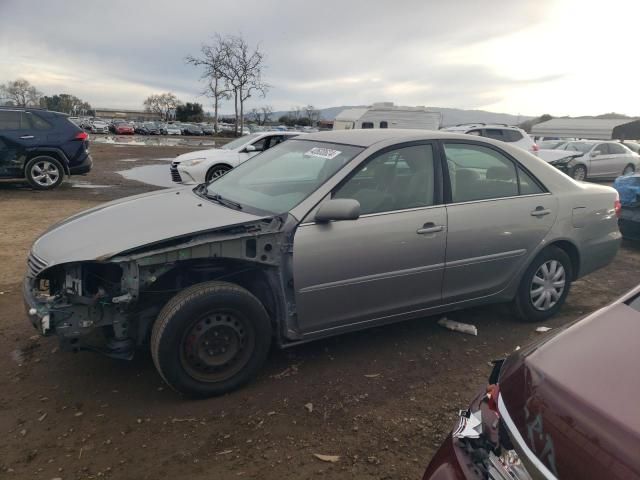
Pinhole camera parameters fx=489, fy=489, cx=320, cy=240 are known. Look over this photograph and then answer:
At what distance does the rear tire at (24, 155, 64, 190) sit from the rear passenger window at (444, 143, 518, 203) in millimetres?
9817

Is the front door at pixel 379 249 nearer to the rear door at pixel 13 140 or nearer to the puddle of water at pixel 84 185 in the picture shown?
the rear door at pixel 13 140

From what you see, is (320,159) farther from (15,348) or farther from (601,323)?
(15,348)

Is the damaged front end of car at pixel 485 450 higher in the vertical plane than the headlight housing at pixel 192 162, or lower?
lower

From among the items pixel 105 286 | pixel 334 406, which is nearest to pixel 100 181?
pixel 105 286

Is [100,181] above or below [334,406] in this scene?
above

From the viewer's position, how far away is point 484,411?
5.46 feet

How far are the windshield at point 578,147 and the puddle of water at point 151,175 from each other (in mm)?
13814

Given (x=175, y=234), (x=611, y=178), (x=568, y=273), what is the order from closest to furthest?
(x=175, y=234) < (x=568, y=273) < (x=611, y=178)

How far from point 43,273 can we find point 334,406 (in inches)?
78.1

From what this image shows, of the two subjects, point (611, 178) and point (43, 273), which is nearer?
point (43, 273)

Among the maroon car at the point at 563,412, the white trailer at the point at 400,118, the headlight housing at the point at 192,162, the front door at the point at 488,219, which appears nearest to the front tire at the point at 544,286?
the front door at the point at 488,219

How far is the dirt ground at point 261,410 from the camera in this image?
8.40ft

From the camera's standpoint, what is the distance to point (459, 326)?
4.21 m

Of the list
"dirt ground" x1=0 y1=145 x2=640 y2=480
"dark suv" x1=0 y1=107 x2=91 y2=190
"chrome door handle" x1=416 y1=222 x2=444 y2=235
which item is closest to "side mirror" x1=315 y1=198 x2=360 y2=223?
"chrome door handle" x1=416 y1=222 x2=444 y2=235
